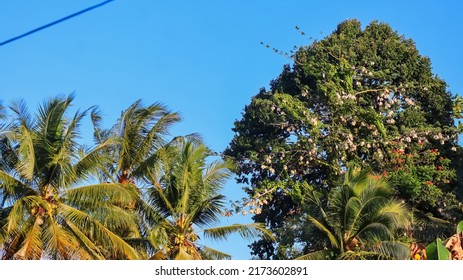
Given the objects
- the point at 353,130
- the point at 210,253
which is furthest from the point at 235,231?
the point at 353,130

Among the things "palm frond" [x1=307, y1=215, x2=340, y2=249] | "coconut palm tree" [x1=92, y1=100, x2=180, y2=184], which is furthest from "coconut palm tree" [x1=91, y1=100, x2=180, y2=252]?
"palm frond" [x1=307, y1=215, x2=340, y2=249]

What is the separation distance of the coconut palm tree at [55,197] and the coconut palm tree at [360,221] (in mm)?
4024

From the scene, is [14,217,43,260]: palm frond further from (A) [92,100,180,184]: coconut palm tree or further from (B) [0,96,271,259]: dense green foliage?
(A) [92,100,180,184]: coconut palm tree

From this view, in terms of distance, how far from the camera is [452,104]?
68.6 feet

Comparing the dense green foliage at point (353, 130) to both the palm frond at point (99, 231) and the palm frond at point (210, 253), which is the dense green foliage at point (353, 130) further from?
the palm frond at point (99, 231)

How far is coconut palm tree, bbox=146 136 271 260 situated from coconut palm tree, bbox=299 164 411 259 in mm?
1409

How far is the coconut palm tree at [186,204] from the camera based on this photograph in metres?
14.8

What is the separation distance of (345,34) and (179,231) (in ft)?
31.5

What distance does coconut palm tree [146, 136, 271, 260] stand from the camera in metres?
14.8

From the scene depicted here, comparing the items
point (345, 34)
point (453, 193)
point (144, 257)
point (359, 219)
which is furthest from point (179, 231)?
point (345, 34)

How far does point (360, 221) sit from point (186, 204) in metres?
3.47

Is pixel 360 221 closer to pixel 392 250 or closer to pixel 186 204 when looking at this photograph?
pixel 392 250

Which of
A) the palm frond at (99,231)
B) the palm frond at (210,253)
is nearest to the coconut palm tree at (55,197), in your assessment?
the palm frond at (99,231)

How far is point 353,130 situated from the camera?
20.2 m
